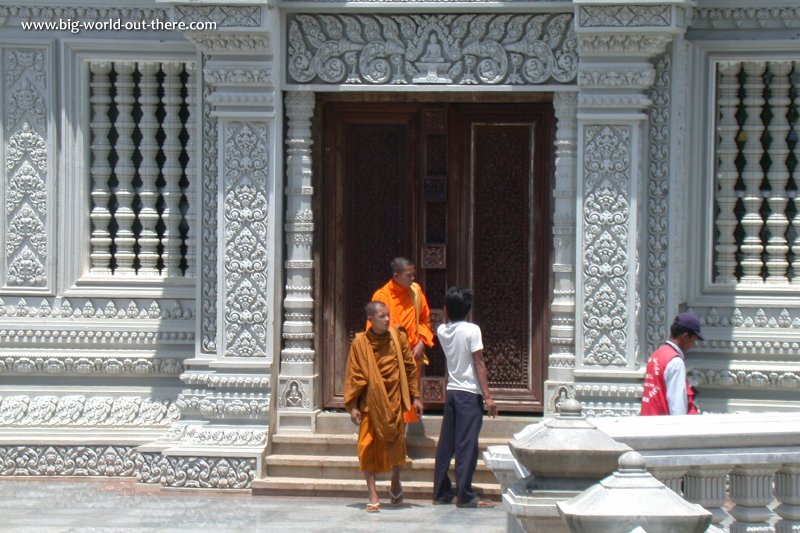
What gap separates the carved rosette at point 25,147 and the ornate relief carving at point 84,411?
1.29 m

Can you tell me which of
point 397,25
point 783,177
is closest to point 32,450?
point 397,25

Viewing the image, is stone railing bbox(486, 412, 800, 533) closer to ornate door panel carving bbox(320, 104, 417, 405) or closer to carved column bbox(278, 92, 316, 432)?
carved column bbox(278, 92, 316, 432)

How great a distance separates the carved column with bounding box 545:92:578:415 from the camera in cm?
1282

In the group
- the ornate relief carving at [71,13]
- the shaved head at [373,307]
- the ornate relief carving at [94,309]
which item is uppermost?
the ornate relief carving at [71,13]

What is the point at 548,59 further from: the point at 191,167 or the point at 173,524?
the point at 173,524

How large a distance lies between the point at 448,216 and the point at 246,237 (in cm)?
164

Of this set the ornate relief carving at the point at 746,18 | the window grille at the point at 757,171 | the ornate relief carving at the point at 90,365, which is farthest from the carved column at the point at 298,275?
the window grille at the point at 757,171

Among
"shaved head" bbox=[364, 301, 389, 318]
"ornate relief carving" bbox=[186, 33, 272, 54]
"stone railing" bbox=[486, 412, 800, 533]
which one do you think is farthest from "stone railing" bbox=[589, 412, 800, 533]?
"ornate relief carving" bbox=[186, 33, 272, 54]

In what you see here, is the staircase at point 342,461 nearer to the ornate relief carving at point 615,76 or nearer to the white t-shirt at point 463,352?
the white t-shirt at point 463,352

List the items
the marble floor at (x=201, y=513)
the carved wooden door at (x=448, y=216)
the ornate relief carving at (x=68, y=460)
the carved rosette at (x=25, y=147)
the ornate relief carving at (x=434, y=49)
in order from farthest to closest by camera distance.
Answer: the carved rosette at (x=25, y=147), the ornate relief carving at (x=68, y=460), the carved wooden door at (x=448, y=216), the ornate relief carving at (x=434, y=49), the marble floor at (x=201, y=513)

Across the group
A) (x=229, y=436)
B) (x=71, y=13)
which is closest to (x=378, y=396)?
(x=229, y=436)

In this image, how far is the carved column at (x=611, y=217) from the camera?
41.2ft

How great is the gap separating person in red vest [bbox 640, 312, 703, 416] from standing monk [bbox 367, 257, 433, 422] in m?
2.71

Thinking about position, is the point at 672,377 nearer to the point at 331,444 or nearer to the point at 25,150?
the point at 331,444
